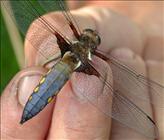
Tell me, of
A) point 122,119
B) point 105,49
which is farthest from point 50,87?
point 105,49

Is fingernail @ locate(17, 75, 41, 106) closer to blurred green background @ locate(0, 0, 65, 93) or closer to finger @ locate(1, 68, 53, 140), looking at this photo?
finger @ locate(1, 68, 53, 140)

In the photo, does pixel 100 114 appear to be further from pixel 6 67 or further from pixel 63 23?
pixel 6 67

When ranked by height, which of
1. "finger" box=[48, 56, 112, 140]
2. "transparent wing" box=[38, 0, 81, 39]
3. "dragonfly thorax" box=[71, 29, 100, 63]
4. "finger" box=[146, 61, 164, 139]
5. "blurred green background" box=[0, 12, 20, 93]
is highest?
"transparent wing" box=[38, 0, 81, 39]

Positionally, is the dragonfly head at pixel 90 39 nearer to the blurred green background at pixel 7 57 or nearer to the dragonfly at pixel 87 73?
the dragonfly at pixel 87 73

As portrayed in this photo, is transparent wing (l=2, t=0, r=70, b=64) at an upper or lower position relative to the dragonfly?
upper

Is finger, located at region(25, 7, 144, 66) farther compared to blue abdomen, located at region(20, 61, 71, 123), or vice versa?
finger, located at region(25, 7, 144, 66)

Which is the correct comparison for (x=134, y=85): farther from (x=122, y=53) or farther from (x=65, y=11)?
(x=65, y=11)

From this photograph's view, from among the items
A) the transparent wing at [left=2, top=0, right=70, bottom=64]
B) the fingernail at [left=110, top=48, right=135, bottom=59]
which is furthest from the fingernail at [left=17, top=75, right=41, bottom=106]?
the fingernail at [left=110, top=48, right=135, bottom=59]
